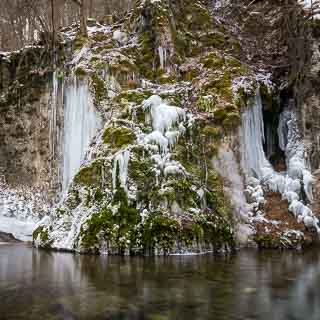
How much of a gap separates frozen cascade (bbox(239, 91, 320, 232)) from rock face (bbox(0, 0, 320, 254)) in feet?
0.12

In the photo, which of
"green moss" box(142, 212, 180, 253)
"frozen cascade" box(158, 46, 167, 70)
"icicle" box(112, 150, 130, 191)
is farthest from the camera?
"frozen cascade" box(158, 46, 167, 70)

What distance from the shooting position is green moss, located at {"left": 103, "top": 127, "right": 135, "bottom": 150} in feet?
36.0

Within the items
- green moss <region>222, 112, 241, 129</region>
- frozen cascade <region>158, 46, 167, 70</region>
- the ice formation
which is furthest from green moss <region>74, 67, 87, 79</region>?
green moss <region>222, 112, 241, 129</region>

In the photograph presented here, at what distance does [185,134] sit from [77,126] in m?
3.76

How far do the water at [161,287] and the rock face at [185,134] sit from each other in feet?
4.20

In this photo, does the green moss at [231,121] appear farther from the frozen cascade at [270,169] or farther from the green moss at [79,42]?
the green moss at [79,42]

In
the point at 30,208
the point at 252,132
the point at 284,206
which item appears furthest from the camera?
A: the point at 30,208

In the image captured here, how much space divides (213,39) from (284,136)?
4.32 metres

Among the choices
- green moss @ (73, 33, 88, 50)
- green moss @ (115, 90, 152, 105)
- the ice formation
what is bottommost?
the ice formation

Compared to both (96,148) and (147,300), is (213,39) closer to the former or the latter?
(96,148)

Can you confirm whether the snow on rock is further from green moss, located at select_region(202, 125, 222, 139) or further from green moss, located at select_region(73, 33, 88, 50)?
green moss, located at select_region(73, 33, 88, 50)

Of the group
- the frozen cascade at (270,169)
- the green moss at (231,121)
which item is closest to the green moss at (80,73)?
the green moss at (231,121)

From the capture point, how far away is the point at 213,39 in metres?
15.3

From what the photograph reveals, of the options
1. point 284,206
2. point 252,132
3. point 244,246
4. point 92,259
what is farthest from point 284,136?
point 92,259
